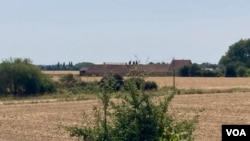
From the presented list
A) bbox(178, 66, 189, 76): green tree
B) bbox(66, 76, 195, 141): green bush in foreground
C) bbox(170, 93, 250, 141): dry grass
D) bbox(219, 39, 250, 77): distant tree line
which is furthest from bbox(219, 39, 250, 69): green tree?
bbox(66, 76, 195, 141): green bush in foreground

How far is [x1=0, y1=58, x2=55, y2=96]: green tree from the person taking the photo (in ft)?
232

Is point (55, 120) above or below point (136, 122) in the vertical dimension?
below

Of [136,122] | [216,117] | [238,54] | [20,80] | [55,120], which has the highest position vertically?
[238,54]

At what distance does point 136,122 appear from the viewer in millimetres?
10039

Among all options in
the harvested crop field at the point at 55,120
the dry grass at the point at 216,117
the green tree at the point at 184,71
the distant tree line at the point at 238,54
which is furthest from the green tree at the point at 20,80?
the distant tree line at the point at 238,54

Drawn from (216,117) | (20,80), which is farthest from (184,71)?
(216,117)

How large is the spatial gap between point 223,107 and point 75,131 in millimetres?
38124

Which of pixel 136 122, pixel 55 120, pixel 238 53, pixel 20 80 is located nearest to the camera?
pixel 136 122

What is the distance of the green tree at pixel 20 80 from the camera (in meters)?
70.6

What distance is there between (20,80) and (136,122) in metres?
61.5

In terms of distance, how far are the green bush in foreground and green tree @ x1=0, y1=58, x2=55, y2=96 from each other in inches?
2386

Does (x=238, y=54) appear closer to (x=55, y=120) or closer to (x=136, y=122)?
(x=55, y=120)

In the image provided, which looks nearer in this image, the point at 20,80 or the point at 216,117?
the point at 216,117

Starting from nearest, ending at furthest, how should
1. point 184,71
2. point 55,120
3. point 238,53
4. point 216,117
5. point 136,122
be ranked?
point 136,122, point 216,117, point 55,120, point 184,71, point 238,53
